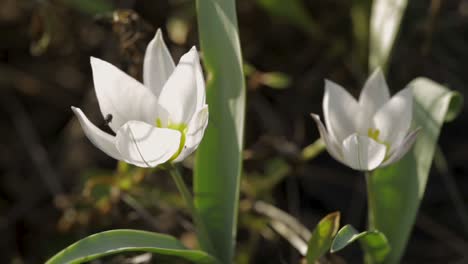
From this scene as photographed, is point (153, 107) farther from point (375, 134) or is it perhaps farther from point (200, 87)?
point (375, 134)

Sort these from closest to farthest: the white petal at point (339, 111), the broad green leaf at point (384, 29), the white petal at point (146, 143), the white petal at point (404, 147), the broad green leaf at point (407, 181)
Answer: the white petal at point (146, 143)
the white petal at point (404, 147)
the white petal at point (339, 111)
the broad green leaf at point (407, 181)
the broad green leaf at point (384, 29)

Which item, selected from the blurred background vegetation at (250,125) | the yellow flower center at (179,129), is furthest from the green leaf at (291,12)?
the yellow flower center at (179,129)

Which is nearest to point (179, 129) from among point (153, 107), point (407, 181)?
point (153, 107)

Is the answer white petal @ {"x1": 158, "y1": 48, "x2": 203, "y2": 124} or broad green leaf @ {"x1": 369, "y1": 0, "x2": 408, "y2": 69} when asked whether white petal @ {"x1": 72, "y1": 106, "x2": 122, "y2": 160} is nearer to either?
white petal @ {"x1": 158, "y1": 48, "x2": 203, "y2": 124}

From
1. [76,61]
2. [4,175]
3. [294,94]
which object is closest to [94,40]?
[76,61]

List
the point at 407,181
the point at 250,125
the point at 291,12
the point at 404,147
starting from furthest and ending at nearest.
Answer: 1. the point at 250,125
2. the point at 291,12
3. the point at 407,181
4. the point at 404,147

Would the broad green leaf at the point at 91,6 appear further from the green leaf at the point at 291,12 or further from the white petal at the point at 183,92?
the white petal at the point at 183,92
